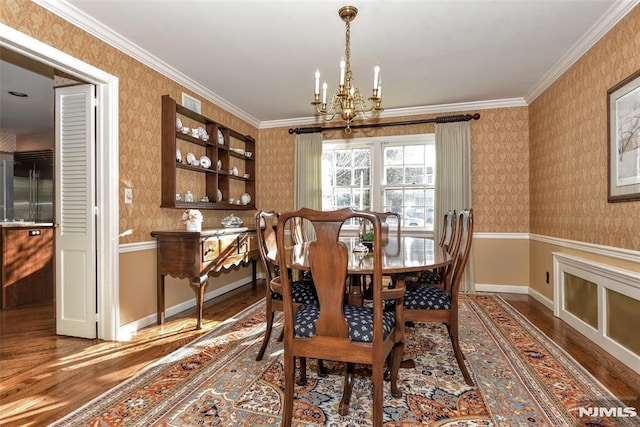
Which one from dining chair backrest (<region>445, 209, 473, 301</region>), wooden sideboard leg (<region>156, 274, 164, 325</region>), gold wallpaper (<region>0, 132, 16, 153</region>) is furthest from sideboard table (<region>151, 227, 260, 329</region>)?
gold wallpaper (<region>0, 132, 16, 153</region>)

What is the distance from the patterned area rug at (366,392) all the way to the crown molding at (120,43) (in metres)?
2.53

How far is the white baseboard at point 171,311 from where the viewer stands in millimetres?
2752

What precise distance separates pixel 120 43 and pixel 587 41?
3929 mm

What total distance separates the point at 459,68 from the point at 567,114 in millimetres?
1134

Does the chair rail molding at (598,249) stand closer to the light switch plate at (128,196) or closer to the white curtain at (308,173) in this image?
the white curtain at (308,173)

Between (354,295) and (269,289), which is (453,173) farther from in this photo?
(269,289)

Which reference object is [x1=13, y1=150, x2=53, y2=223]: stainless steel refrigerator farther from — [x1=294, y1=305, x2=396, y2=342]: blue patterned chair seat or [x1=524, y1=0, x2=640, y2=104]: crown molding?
[x1=524, y1=0, x2=640, y2=104]: crown molding

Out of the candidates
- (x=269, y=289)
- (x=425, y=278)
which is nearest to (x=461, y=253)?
(x=425, y=278)

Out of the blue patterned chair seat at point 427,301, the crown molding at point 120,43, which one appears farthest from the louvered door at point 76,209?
the blue patterned chair seat at point 427,301

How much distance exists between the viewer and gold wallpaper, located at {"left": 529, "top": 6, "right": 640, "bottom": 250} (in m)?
2.33

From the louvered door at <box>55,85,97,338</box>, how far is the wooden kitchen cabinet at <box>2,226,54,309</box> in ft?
4.76

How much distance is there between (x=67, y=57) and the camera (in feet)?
7.64

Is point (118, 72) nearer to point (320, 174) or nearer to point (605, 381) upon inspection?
point (320, 174)

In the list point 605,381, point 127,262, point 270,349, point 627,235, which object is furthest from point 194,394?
point 627,235
